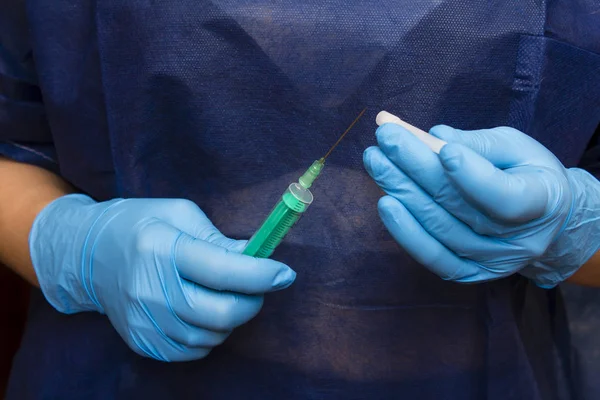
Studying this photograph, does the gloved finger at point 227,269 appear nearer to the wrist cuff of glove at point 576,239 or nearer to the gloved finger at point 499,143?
the gloved finger at point 499,143

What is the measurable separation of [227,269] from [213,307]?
6cm

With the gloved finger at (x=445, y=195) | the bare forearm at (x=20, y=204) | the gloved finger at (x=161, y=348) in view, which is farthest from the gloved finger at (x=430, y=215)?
the bare forearm at (x=20, y=204)

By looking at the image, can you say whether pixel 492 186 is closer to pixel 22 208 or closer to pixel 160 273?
pixel 160 273

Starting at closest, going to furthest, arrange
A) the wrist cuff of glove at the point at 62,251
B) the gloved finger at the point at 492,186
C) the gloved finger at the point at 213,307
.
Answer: the gloved finger at the point at 492,186 → the gloved finger at the point at 213,307 → the wrist cuff of glove at the point at 62,251

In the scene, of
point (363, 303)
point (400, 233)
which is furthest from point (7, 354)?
point (400, 233)

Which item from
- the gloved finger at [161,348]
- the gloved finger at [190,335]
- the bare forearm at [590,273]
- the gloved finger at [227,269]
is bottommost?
the bare forearm at [590,273]

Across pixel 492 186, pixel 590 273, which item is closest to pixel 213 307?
pixel 492 186

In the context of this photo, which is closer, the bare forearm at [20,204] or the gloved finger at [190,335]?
the gloved finger at [190,335]

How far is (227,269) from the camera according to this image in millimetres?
682

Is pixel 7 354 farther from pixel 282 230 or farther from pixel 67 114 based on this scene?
pixel 282 230

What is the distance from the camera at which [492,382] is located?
83cm

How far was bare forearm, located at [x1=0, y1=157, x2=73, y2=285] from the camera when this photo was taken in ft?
2.92

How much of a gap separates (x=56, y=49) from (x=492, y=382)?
810 millimetres

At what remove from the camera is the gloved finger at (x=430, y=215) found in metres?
0.67
